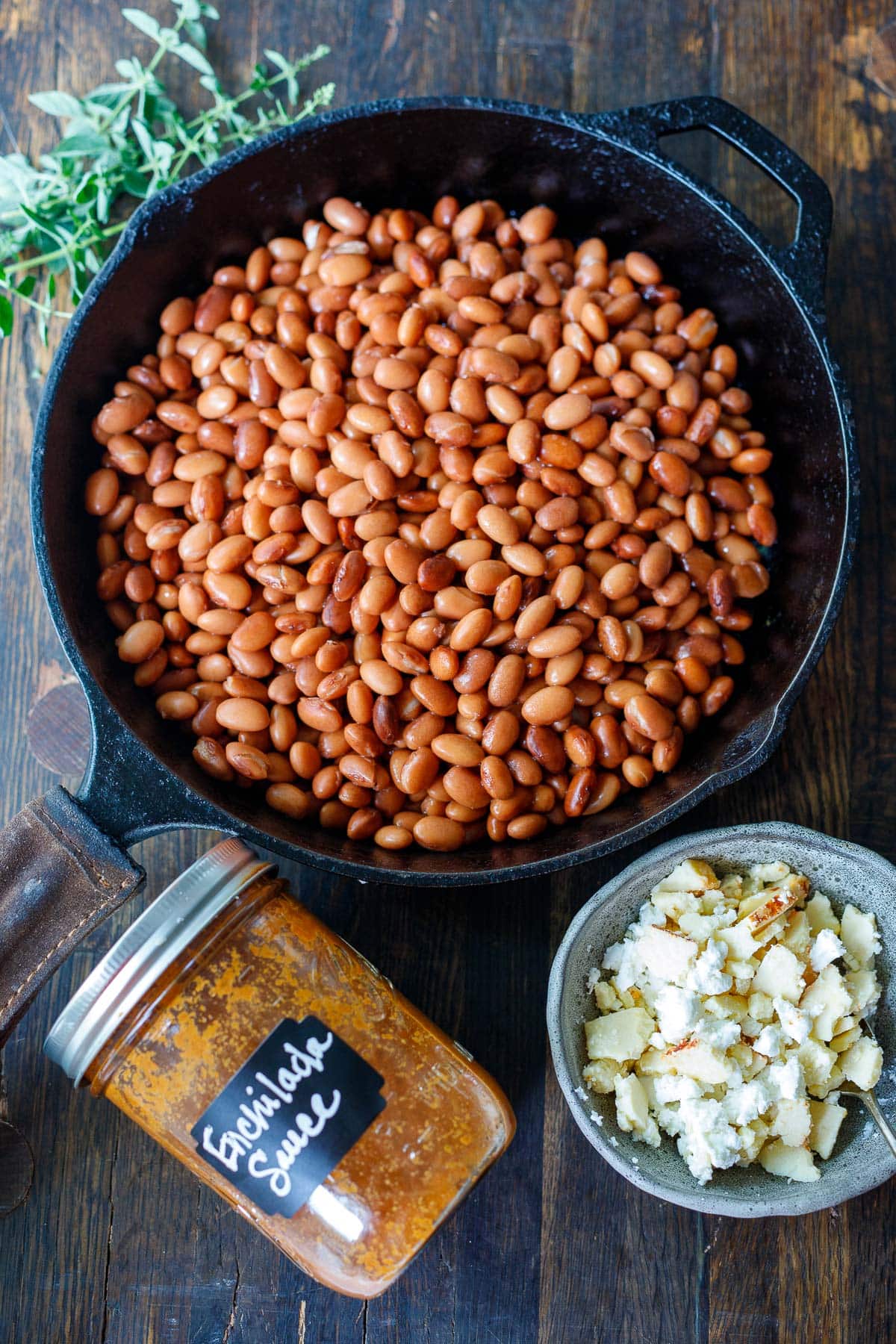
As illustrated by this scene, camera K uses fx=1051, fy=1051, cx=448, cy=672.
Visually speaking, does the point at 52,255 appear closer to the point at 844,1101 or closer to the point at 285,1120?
the point at 285,1120

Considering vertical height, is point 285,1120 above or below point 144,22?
below

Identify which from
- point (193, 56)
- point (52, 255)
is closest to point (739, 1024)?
point (52, 255)

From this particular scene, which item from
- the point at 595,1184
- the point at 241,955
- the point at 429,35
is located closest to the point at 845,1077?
the point at 595,1184

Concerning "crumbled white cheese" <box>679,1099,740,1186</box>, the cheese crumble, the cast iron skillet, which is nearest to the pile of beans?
the cast iron skillet

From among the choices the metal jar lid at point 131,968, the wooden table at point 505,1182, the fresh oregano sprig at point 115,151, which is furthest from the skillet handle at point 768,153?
the metal jar lid at point 131,968

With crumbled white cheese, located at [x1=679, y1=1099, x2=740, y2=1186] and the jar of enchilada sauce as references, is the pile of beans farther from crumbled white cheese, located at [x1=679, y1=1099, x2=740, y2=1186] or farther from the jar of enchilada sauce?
crumbled white cheese, located at [x1=679, y1=1099, x2=740, y2=1186]
